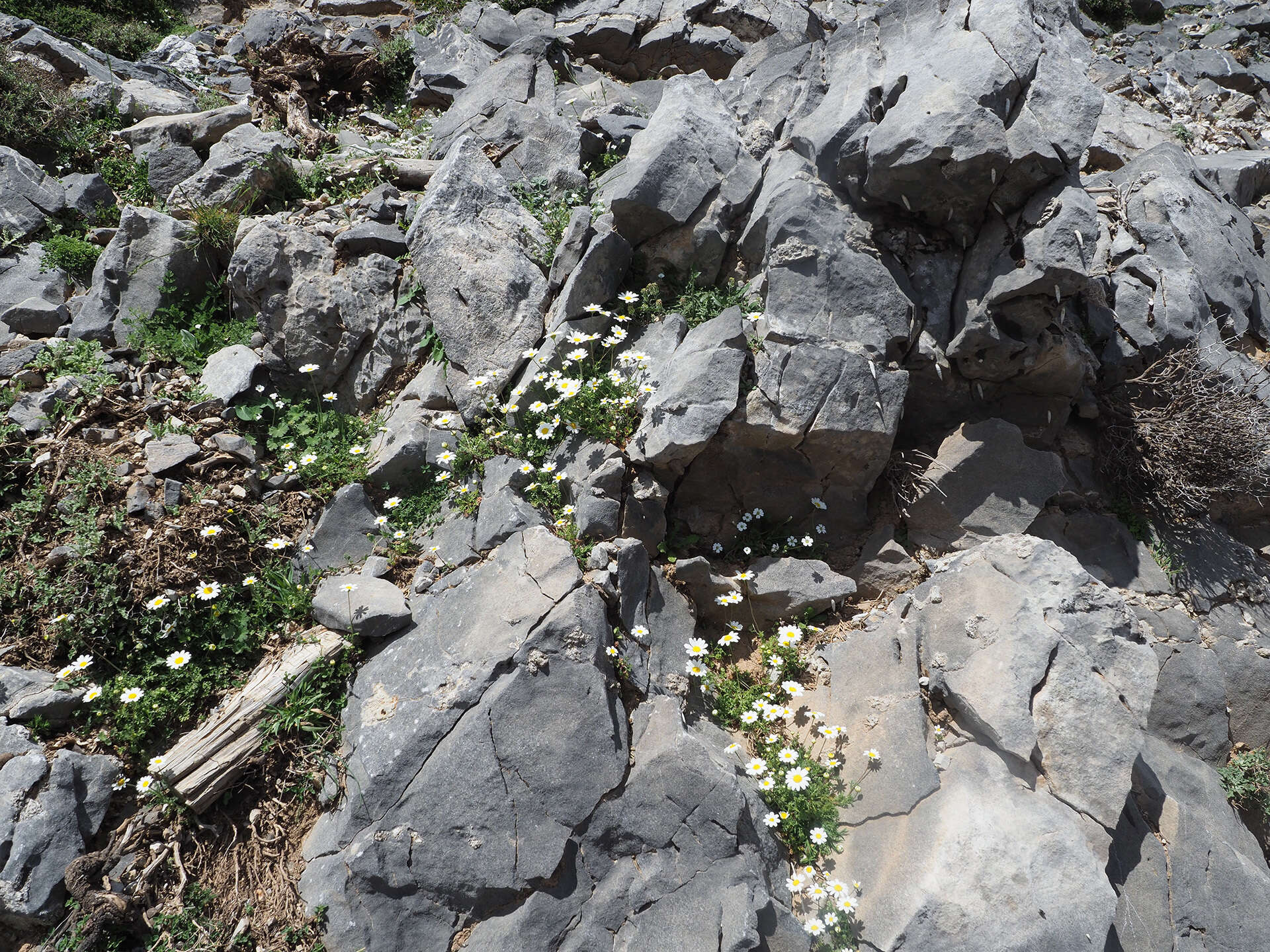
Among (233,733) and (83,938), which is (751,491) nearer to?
(233,733)

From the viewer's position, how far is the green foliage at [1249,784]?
5.13 metres

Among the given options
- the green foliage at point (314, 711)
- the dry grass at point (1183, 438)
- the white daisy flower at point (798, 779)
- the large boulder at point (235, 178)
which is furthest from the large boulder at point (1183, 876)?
the large boulder at point (235, 178)

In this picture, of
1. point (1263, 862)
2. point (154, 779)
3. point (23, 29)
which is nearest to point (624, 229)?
point (154, 779)

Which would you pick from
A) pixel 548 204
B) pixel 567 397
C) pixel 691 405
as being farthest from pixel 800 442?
pixel 548 204

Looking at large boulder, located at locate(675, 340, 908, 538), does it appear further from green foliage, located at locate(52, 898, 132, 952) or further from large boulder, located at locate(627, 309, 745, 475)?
green foliage, located at locate(52, 898, 132, 952)

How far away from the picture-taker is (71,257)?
256 inches

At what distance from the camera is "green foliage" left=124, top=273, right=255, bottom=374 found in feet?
19.6

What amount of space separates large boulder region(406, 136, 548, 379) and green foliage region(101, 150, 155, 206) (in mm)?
3272

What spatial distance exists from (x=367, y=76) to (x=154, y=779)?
29.9 ft

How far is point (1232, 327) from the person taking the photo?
6.62m

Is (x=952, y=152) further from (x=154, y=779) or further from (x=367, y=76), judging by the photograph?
(x=367, y=76)

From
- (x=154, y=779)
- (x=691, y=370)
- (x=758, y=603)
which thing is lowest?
(x=758, y=603)

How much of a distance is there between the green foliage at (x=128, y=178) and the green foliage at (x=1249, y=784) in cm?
1070

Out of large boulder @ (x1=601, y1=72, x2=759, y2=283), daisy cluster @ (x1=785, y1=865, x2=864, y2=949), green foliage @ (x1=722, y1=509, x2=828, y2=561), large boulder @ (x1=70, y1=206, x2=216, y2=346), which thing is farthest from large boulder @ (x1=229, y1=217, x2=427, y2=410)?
daisy cluster @ (x1=785, y1=865, x2=864, y2=949)
